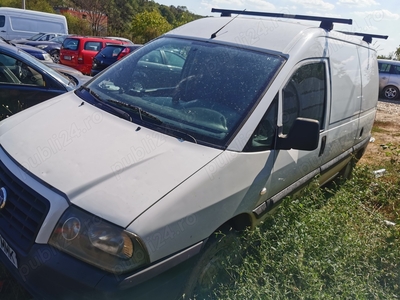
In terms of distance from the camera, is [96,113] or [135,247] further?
[96,113]

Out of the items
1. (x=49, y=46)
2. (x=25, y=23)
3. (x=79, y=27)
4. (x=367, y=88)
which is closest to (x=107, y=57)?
(x=49, y=46)

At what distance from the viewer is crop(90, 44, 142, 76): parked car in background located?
1309 centimetres

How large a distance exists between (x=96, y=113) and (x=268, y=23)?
1.77 meters

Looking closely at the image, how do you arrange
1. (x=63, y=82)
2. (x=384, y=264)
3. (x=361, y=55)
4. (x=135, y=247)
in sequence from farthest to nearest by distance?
1. (x=63, y=82)
2. (x=361, y=55)
3. (x=384, y=264)
4. (x=135, y=247)

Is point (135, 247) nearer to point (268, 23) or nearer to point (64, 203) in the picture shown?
point (64, 203)

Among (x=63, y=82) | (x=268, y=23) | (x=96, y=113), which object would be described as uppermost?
(x=268, y=23)

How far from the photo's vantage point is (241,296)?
246 centimetres

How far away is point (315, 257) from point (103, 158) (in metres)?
1.84

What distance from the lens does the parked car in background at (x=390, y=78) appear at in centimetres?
1694

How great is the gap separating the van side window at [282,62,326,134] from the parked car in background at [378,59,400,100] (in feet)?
51.6

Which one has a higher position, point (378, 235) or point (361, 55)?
point (361, 55)

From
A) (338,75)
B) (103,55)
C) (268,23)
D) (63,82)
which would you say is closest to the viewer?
(268,23)

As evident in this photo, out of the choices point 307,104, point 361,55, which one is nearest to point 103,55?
point 361,55

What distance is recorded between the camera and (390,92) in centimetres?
1736
